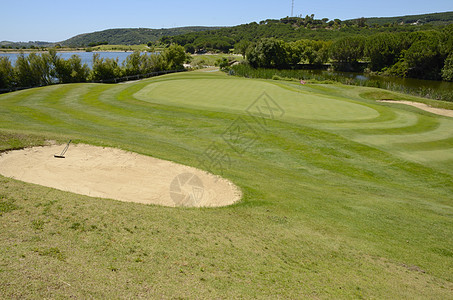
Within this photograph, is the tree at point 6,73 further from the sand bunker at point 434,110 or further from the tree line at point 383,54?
the tree line at point 383,54

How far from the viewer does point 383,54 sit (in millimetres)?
100562

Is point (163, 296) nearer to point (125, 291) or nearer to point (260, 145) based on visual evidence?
point (125, 291)

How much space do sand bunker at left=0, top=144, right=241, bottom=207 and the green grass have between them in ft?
3.58

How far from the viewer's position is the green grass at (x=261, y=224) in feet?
20.5

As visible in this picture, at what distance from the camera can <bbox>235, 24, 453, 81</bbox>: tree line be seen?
85.0 meters

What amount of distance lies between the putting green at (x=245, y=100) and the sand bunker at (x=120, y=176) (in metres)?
15.9

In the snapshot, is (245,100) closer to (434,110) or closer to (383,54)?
(434,110)

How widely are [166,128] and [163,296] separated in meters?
20.0

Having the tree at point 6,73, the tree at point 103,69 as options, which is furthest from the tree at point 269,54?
the tree at point 6,73

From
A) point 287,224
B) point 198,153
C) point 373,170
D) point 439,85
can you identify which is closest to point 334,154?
point 373,170

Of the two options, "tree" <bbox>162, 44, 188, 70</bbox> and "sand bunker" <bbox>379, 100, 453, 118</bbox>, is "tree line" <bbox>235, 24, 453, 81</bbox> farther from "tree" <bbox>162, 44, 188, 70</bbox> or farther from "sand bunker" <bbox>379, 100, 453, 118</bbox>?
"sand bunker" <bbox>379, 100, 453, 118</bbox>

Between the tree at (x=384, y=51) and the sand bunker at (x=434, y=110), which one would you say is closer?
the sand bunker at (x=434, y=110)

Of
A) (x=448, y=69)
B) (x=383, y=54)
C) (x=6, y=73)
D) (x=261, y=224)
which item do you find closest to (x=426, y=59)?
(x=448, y=69)

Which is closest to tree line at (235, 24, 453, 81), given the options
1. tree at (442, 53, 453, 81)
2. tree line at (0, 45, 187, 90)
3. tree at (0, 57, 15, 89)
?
tree at (442, 53, 453, 81)
